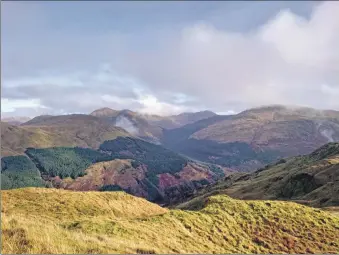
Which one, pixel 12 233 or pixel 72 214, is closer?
pixel 12 233

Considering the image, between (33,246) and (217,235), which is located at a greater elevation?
(33,246)

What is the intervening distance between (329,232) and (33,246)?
30327 millimetres

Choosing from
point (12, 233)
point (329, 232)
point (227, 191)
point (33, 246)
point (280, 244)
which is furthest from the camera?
point (227, 191)

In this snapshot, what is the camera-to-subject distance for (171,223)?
32.9 meters

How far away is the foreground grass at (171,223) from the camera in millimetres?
25961

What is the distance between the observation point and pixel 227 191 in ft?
522

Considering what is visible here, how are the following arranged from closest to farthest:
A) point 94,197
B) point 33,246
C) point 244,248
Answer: point 33,246 → point 244,248 → point 94,197

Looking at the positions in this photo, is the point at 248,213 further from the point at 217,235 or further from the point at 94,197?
the point at 94,197

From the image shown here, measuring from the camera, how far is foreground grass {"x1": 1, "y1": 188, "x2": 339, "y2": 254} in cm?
2596

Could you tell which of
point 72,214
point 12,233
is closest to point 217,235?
point 72,214

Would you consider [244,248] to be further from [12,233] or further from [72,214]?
[12,233]

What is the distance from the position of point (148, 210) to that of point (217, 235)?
1072 cm

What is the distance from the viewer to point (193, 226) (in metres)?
33.9

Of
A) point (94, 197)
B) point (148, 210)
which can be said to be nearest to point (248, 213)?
point (148, 210)
